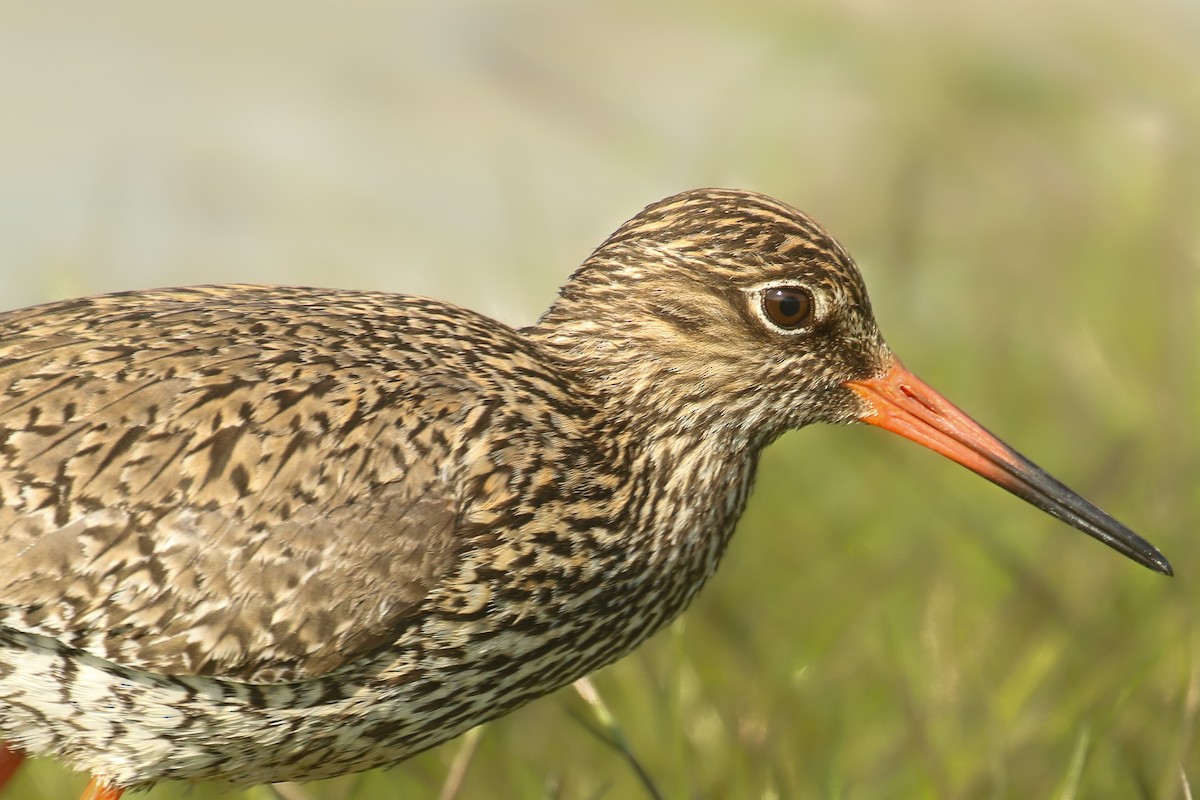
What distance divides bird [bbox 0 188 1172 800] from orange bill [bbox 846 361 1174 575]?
0.5 inches

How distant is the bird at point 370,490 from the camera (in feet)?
18.2

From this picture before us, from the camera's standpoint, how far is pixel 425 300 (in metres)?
6.48

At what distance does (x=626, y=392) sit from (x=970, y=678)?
164cm

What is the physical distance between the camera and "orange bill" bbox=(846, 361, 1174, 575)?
6.36 meters

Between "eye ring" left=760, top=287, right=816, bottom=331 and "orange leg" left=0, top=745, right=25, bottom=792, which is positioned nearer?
"eye ring" left=760, top=287, right=816, bottom=331

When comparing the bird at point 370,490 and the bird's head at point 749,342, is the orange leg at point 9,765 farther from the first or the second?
the bird's head at point 749,342

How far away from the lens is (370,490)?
566 centimetres

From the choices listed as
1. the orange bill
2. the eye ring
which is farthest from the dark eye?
the orange bill

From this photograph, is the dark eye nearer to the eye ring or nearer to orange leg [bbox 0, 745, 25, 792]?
the eye ring

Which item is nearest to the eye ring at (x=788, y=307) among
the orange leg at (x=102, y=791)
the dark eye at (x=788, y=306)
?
the dark eye at (x=788, y=306)

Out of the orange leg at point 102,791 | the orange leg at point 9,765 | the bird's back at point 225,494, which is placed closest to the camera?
the bird's back at point 225,494

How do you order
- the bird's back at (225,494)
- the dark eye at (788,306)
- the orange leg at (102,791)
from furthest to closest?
the dark eye at (788,306) → the orange leg at (102,791) → the bird's back at (225,494)

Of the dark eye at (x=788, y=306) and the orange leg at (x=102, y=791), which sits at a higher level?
the dark eye at (x=788, y=306)

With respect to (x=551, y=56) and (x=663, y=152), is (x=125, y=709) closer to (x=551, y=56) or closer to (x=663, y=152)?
(x=663, y=152)
